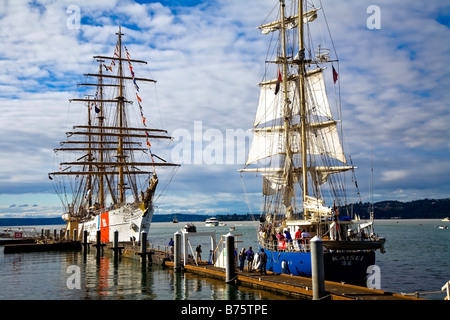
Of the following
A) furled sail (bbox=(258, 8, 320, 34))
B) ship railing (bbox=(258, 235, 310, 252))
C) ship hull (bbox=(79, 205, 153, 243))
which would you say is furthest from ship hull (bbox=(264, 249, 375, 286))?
ship hull (bbox=(79, 205, 153, 243))

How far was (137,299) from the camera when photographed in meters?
22.4

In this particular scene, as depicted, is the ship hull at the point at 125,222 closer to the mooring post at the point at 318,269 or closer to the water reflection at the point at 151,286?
the water reflection at the point at 151,286

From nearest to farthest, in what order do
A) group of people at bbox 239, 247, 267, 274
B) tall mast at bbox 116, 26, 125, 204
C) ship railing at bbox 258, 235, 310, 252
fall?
group of people at bbox 239, 247, 267, 274
ship railing at bbox 258, 235, 310, 252
tall mast at bbox 116, 26, 125, 204

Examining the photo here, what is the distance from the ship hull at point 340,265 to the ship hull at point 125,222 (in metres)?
27.4

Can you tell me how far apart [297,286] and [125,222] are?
37.2 m

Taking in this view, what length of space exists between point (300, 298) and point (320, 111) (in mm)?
29141

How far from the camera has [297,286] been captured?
19.9 m

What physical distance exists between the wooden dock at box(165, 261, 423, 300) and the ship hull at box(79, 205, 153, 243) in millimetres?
25116

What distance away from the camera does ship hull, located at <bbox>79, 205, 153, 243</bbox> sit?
169ft

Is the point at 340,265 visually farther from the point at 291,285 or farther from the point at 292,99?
the point at 292,99

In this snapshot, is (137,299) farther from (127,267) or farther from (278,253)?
(127,267)
